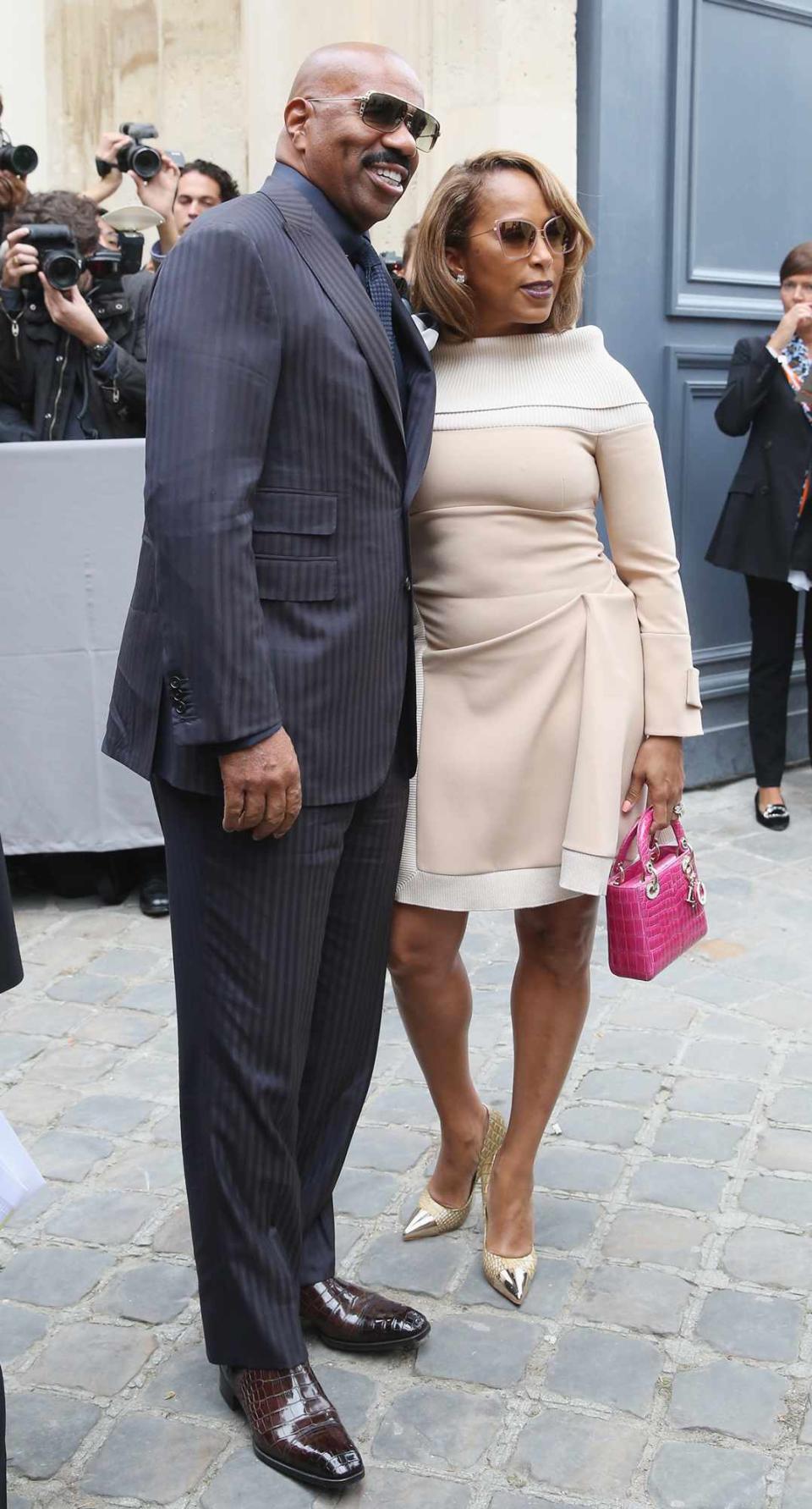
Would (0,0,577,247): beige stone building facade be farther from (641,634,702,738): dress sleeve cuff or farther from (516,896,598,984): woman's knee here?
(516,896,598,984): woman's knee

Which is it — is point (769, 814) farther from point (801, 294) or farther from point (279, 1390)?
point (279, 1390)

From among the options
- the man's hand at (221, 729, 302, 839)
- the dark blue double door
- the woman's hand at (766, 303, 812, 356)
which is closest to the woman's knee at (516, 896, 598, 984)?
the man's hand at (221, 729, 302, 839)

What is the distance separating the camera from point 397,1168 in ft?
11.3

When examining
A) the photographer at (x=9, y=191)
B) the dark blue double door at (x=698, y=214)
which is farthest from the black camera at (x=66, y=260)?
the dark blue double door at (x=698, y=214)

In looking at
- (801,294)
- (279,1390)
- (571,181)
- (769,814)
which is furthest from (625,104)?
(279,1390)

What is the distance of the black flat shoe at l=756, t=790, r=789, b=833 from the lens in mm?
5945

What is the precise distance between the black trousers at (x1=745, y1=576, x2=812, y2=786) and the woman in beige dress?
3212mm

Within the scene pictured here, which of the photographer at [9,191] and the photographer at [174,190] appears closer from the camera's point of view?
the photographer at [9,191]

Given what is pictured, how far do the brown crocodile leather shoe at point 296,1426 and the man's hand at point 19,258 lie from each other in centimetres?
338

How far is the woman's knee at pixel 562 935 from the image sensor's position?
9.68 ft

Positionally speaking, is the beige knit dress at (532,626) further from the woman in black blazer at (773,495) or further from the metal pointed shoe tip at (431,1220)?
the woman in black blazer at (773,495)

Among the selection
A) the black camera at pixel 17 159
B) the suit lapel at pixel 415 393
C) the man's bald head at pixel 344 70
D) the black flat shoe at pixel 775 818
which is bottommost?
the black flat shoe at pixel 775 818

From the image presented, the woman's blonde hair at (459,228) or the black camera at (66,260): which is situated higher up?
the woman's blonde hair at (459,228)

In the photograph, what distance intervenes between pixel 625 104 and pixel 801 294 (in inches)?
34.5
